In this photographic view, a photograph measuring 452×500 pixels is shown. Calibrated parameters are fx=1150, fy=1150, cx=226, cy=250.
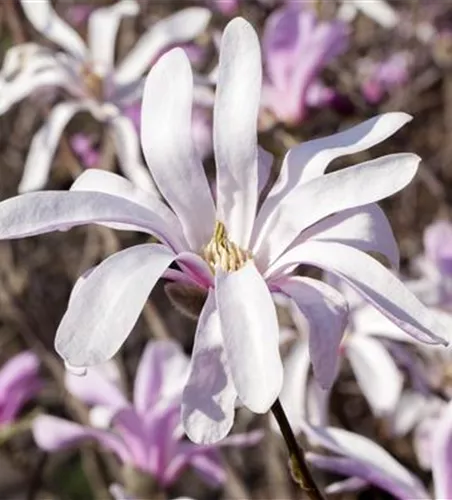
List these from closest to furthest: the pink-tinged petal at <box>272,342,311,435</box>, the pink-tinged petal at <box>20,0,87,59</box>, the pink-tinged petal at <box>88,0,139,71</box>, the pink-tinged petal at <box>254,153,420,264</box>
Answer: the pink-tinged petal at <box>254,153,420,264</box>, the pink-tinged petal at <box>272,342,311,435</box>, the pink-tinged petal at <box>20,0,87,59</box>, the pink-tinged petal at <box>88,0,139,71</box>

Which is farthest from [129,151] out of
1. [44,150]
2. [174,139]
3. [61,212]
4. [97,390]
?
[61,212]

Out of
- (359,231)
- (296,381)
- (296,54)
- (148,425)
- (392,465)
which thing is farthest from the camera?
(296,54)

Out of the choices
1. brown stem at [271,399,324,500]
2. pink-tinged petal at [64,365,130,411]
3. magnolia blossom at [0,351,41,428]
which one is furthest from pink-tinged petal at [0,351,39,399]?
brown stem at [271,399,324,500]

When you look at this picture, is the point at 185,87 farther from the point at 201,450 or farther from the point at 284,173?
the point at 201,450

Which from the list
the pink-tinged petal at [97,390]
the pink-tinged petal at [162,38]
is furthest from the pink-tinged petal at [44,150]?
the pink-tinged petal at [97,390]

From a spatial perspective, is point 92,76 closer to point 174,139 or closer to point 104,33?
point 104,33

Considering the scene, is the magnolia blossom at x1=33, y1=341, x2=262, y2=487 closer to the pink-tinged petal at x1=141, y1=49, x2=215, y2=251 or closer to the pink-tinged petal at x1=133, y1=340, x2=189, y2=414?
the pink-tinged petal at x1=133, y1=340, x2=189, y2=414
